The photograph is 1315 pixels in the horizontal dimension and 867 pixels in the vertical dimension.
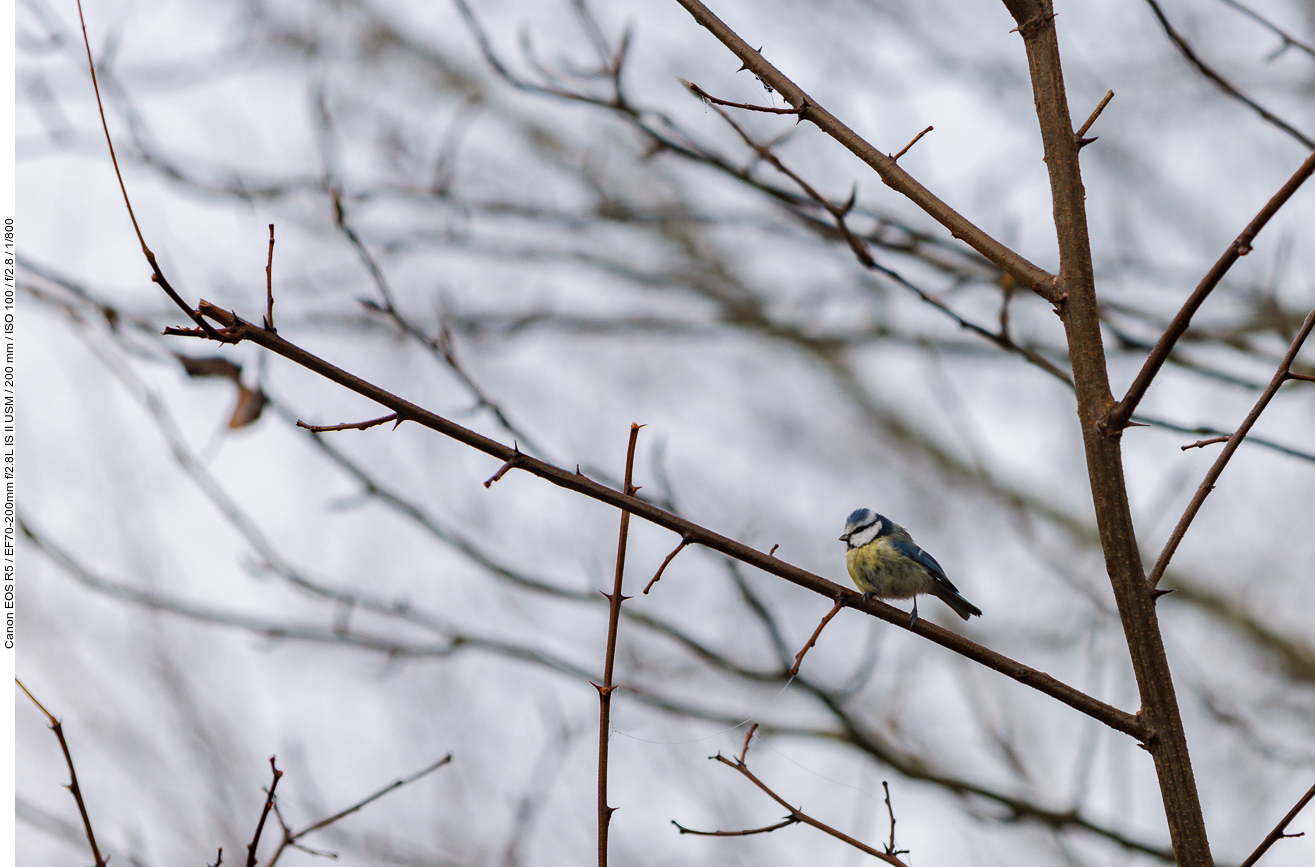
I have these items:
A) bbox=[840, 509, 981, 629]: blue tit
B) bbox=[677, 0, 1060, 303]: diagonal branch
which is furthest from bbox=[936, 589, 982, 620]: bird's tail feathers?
bbox=[677, 0, 1060, 303]: diagonal branch

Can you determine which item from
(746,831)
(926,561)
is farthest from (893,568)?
(746,831)

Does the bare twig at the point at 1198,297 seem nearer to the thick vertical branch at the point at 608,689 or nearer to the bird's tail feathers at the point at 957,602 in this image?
the thick vertical branch at the point at 608,689

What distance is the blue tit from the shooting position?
10.5 ft

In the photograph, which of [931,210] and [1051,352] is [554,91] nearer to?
[931,210]

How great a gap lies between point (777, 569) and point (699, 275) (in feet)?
20.8

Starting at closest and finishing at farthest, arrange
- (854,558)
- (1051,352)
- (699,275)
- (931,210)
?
(931,210), (854,558), (1051,352), (699,275)

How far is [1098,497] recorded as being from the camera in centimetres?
167

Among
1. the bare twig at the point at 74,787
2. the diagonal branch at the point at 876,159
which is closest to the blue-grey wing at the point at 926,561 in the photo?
the diagonal branch at the point at 876,159

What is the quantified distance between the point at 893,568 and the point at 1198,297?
73.5 inches

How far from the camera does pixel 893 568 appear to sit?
3.26 metres

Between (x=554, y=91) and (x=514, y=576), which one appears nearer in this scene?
(x=554, y=91)

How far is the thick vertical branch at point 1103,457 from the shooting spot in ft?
5.31

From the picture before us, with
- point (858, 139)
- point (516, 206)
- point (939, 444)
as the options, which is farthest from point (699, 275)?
point (858, 139)

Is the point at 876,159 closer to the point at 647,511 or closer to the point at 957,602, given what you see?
the point at 647,511
